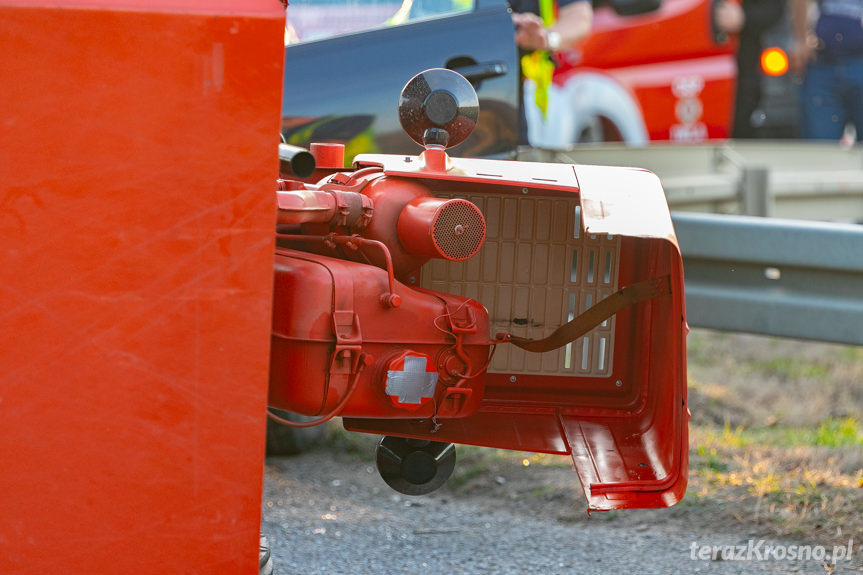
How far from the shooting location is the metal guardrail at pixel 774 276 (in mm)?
3898

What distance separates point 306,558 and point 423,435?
2.51ft

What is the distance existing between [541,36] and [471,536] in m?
2.30

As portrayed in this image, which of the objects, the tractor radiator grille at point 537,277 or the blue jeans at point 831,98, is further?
the blue jeans at point 831,98

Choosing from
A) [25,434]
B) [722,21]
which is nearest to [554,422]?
[25,434]

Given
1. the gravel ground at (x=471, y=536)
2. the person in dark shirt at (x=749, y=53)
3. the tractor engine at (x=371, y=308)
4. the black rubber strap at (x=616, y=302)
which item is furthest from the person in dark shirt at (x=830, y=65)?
the tractor engine at (x=371, y=308)

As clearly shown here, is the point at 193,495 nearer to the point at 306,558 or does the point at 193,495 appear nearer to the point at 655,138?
the point at 306,558

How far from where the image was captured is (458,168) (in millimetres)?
2650

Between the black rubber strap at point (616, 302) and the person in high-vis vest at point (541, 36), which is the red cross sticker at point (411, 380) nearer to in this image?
the black rubber strap at point (616, 302)

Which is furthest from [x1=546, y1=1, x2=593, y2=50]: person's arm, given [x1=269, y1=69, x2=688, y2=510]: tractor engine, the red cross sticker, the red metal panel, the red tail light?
the red tail light

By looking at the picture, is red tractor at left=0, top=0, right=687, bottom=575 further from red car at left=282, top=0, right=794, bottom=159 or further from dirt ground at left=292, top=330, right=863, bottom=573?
red car at left=282, top=0, right=794, bottom=159

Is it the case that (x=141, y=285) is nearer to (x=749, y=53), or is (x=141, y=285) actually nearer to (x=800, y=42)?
(x=749, y=53)

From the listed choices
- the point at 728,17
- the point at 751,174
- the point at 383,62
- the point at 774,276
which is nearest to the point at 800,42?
the point at 728,17

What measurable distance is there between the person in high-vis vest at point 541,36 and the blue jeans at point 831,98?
5.31 meters

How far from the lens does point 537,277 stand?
310 cm
